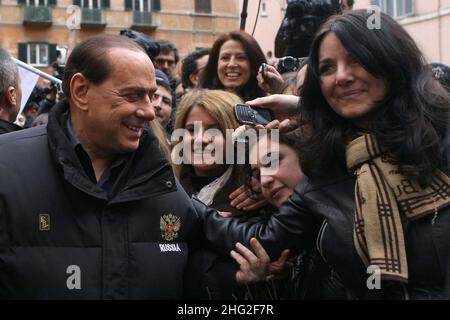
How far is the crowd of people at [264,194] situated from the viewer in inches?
82.1

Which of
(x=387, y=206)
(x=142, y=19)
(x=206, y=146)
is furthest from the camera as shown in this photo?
(x=142, y=19)

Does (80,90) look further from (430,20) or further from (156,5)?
(156,5)

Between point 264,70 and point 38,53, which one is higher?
point 38,53

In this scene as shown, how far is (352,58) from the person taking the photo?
7.40ft

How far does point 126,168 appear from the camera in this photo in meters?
2.40

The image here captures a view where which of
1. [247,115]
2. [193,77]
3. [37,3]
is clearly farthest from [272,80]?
[37,3]

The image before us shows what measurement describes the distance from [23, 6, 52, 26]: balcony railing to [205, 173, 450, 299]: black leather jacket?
30009 mm

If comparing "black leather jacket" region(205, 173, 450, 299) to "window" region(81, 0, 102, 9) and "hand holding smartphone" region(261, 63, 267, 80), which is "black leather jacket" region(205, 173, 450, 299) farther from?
"window" region(81, 0, 102, 9)

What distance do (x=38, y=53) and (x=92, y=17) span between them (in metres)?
2.93

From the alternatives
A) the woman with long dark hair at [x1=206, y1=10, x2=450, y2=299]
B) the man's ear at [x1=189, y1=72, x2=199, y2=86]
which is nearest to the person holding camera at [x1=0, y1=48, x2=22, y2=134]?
the woman with long dark hair at [x1=206, y1=10, x2=450, y2=299]

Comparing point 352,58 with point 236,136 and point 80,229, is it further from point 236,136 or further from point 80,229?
point 80,229

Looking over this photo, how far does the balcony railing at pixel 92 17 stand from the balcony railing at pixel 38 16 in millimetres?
1551

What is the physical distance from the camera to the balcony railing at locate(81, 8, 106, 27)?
101 feet
